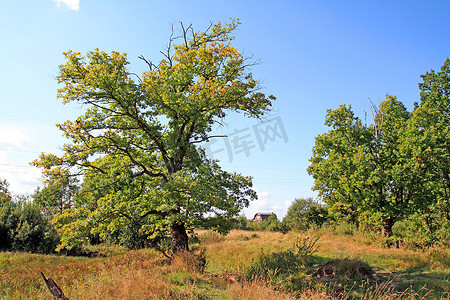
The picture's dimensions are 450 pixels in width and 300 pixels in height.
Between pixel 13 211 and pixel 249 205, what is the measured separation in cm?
2049

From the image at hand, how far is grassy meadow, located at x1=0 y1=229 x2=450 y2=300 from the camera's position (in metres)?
7.46

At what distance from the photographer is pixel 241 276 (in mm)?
10922

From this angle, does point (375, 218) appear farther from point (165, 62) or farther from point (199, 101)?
point (165, 62)

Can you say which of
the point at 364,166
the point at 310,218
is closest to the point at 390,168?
the point at 364,166

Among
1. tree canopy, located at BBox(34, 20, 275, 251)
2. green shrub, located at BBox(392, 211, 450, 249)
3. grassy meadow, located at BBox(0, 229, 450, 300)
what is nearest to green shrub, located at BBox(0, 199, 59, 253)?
grassy meadow, located at BBox(0, 229, 450, 300)

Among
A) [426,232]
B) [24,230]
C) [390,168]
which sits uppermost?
[390,168]

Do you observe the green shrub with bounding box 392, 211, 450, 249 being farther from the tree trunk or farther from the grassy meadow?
the tree trunk

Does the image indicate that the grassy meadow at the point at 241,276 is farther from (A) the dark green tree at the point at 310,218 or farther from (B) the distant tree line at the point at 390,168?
(A) the dark green tree at the point at 310,218

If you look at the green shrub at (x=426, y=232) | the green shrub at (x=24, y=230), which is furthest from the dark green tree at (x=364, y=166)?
the green shrub at (x=24, y=230)

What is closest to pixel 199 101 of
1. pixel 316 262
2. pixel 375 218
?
pixel 316 262

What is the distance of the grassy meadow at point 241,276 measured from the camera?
746 centimetres

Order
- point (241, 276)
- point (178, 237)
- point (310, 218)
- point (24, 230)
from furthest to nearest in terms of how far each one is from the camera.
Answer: point (310, 218), point (24, 230), point (178, 237), point (241, 276)

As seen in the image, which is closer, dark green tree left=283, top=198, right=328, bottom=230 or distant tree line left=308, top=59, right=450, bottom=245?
distant tree line left=308, top=59, right=450, bottom=245

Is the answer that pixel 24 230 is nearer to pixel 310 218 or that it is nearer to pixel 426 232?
pixel 426 232
